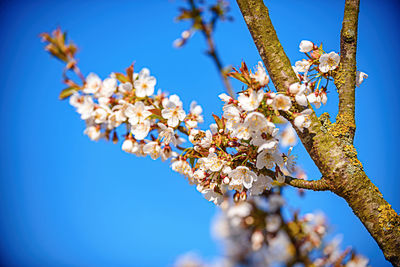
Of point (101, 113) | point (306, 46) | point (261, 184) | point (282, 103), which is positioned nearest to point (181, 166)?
point (261, 184)

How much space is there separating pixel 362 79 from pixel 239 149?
2.58 ft

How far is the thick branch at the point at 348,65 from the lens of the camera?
1.34 meters

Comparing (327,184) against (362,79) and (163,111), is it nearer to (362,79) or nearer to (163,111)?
(362,79)

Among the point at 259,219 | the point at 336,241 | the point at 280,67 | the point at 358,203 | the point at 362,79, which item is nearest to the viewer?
the point at 358,203

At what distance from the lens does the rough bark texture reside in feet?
3.86

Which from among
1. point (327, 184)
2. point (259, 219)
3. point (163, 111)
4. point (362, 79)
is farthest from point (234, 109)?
point (259, 219)

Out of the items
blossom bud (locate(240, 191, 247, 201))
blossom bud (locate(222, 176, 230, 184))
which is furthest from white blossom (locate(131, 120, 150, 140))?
blossom bud (locate(240, 191, 247, 201))

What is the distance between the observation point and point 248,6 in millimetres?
1395

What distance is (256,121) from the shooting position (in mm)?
1203

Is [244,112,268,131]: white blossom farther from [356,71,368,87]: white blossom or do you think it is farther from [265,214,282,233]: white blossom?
[265,214,282,233]: white blossom

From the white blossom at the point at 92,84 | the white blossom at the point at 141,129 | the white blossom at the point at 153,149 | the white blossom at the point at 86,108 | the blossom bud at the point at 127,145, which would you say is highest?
the white blossom at the point at 92,84

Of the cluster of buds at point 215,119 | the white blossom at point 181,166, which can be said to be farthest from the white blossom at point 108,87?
the white blossom at point 181,166

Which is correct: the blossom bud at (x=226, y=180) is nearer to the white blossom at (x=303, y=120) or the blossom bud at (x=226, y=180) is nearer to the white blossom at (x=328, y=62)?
the white blossom at (x=303, y=120)

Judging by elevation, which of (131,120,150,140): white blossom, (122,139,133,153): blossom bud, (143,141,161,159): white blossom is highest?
(122,139,133,153): blossom bud
